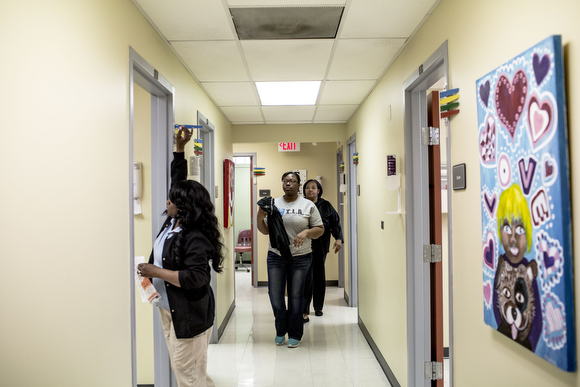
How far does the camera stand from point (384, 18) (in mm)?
2240

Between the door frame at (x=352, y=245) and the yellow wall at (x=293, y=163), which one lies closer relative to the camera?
the door frame at (x=352, y=245)

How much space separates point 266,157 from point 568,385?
233 inches

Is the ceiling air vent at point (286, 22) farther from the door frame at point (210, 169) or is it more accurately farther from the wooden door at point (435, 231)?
the door frame at point (210, 169)

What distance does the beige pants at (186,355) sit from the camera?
78.8 inches

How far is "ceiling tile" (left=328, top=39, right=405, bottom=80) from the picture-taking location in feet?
8.61

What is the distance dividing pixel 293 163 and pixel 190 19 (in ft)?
15.1

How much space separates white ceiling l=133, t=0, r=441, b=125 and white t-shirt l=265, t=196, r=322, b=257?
3.56 ft

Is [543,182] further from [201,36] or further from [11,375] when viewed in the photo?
[201,36]

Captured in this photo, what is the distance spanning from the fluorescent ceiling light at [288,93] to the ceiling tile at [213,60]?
0.36 meters

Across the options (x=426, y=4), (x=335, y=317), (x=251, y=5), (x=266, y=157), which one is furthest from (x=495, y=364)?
(x=266, y=157)

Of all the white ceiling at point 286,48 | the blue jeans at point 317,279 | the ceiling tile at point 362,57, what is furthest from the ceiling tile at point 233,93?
the blue jeans at point 317,279

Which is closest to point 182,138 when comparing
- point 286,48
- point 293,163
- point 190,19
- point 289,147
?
point 190,19

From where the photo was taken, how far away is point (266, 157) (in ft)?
22.3

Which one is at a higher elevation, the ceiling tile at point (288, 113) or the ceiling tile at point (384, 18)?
the ceiling tile at point (288, 113)
